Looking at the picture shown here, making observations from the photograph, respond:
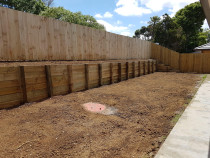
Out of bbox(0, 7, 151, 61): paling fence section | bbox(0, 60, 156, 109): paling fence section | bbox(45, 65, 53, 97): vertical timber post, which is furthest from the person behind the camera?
bbox(0, 7, 151, 61): paling fence section

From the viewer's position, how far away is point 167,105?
4105 millimetres

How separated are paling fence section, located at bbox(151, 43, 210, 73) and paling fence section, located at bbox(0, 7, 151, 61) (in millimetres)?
7165

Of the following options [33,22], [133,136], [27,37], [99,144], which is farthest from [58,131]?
[33,22]

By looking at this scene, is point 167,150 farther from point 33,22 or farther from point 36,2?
point 36,2

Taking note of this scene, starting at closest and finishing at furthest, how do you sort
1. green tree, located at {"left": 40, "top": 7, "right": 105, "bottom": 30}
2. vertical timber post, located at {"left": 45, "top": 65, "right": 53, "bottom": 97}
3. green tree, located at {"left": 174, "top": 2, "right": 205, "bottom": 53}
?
vertical timber post, located at {"left": 45, "top": 65, "right": 53, "bottom": 97} < green tree, located at {"left": 40, "top": 7, "right": 105, "bottom": 30} < green tree, located at {"left": 174, "top": 2, "right": 205, "bottom": 53}

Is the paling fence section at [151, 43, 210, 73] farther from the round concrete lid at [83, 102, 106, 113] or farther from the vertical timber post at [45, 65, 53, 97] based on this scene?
the vertical timber post at [45, 65, 53, 97]

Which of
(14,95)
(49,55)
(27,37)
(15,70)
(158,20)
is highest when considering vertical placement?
(158,20)

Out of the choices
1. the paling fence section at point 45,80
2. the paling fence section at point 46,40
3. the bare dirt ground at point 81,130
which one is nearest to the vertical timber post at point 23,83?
the paling fence section at point 45,80

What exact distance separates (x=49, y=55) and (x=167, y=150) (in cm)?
487

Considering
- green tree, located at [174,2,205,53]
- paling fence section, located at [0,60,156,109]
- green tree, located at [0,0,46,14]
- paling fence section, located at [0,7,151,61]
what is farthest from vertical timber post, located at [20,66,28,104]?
green tree, located at [174,2,205,53]

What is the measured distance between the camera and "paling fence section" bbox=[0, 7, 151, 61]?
426cm

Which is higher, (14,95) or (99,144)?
(14,95)

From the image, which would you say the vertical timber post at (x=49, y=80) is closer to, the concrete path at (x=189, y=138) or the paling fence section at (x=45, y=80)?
the paling fence section at (x=45, y=80)

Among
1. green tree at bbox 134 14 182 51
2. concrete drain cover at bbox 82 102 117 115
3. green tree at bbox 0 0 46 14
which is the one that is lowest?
concrete drain cover at bbox 82 102 117 115
